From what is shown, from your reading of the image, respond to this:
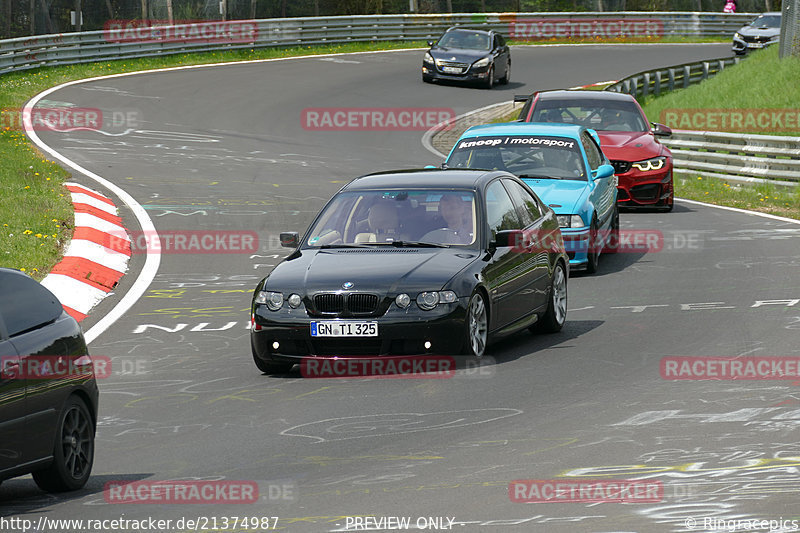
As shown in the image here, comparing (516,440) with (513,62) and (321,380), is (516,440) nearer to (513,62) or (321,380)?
(321,380)

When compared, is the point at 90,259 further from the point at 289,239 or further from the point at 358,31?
the point at 358,31

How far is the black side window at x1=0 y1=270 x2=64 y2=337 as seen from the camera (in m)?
6.96

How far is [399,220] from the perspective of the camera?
37.1ft

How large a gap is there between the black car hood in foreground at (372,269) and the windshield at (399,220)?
0.18 m

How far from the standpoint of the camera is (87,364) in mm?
7562

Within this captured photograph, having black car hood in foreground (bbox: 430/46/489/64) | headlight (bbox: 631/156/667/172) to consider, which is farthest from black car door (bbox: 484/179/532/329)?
black car hood in foreground (bbox: 430/46/489/64)

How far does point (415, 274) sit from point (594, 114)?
38.1 ft

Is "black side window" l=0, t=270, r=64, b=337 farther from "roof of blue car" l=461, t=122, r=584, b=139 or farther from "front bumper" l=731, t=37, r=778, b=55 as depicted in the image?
"front bumper" l=731, t=37, r=778, b=55

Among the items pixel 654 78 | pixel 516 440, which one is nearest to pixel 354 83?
pixel 654 78

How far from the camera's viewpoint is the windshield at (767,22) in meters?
50.6

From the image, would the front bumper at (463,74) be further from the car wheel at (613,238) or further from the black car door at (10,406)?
the black car door at (10,406)

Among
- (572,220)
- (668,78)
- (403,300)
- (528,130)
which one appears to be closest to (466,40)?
(668,78)

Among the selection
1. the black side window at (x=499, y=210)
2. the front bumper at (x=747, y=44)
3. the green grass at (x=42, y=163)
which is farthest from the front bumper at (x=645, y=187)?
the front bumper at (x=747, y=44)

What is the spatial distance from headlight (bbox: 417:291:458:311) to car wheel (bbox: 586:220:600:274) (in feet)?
18.2
